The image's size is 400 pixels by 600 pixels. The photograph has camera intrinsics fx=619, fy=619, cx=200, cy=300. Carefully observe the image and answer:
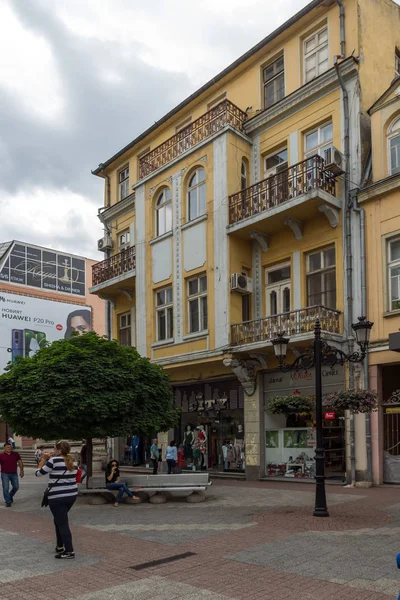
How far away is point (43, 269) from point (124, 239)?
42.8 meters

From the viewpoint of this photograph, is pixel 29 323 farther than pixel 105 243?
Yes

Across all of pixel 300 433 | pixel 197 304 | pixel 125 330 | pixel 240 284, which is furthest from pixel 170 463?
pixel 125 330

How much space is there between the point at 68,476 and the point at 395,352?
35.7ft

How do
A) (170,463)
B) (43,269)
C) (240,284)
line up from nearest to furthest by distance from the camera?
(240,284) → (170,463) → (43,269)

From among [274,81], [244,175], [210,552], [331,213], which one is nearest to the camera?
[210,552]

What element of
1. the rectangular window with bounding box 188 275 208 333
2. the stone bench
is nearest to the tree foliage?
the stone bench

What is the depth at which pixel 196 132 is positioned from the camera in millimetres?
22938

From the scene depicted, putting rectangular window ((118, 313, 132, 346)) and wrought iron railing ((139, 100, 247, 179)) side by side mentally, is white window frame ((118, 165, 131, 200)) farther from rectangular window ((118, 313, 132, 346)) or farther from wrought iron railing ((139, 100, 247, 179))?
rectangular window ((118, 313, 132, 346))

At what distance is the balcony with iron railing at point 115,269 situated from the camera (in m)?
26.1

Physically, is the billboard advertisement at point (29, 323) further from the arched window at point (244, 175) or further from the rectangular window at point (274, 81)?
the rectangular window at point (274, 81)

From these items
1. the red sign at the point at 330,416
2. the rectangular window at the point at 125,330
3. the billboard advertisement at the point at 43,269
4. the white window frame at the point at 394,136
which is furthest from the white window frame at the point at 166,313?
the billboard advertisement at the point at 43,269

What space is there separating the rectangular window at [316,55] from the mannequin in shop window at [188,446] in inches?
534

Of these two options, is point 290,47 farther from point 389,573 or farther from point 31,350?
point 31,350

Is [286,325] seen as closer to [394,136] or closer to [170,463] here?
[394,136]
